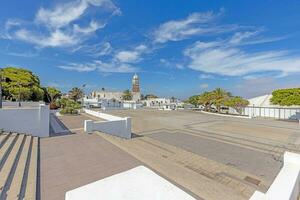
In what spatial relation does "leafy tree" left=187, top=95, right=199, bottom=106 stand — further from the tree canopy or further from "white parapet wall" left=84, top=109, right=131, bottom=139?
"white parapet wall" left=84, top=109, right=131, bottom=139

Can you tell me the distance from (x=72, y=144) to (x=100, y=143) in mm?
1319

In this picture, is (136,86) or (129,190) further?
(136,86)

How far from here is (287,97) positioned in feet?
97.8

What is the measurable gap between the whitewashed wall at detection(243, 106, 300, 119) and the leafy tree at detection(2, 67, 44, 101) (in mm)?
39152

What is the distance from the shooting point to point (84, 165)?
638 cm

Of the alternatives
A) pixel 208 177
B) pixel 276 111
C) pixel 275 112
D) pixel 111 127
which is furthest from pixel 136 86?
pixel 208 177

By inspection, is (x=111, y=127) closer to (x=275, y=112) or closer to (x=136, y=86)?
(x=275, y=112)

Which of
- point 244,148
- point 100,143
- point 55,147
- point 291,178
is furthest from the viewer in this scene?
point 244,148

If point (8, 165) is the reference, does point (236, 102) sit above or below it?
above

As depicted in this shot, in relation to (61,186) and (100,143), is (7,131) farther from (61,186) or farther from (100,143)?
(61,186)

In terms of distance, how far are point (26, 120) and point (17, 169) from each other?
5633 mm

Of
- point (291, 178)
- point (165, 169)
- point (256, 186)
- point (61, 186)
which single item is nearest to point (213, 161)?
point (256, 186)

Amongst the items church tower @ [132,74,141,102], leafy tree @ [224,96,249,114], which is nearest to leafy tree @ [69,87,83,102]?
church tower @ [132,74,141,102]

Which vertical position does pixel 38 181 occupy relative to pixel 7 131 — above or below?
below
